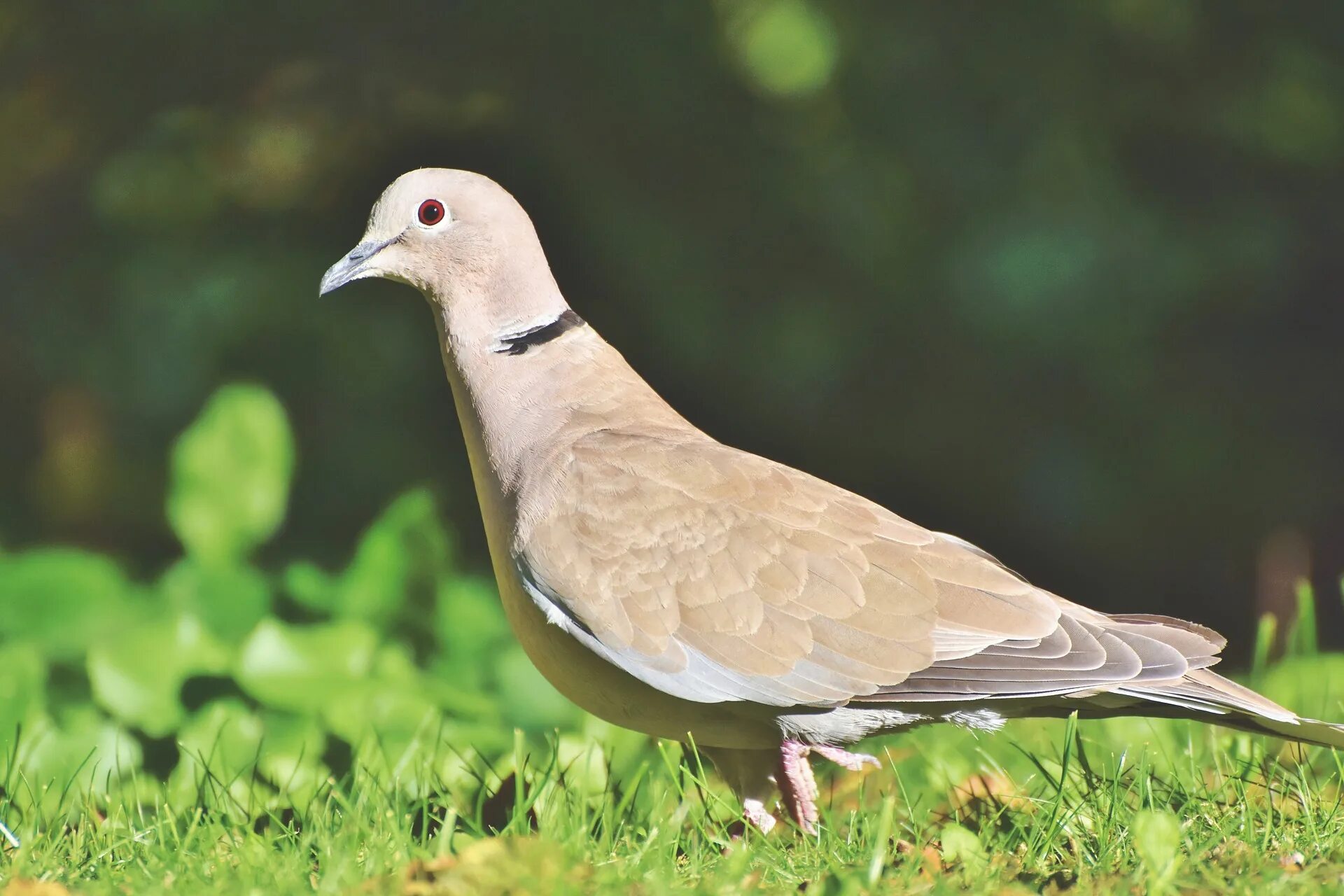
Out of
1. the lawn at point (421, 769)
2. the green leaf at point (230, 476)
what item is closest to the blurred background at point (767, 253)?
the lawn at point (421, 769)

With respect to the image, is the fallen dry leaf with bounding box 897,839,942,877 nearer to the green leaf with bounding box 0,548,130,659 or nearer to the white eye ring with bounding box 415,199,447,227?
the white eye ring with bounding box 415,199,447,227

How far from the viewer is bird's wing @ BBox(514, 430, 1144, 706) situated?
107 inches

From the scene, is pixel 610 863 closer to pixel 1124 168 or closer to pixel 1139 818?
pixel 1139 818

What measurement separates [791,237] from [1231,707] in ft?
8.60

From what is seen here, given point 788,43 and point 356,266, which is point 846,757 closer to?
point 356,266

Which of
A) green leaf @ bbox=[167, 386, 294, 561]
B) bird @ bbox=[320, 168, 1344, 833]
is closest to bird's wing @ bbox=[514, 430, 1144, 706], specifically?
bird @ bbox=[320, 168, 1344, 833]

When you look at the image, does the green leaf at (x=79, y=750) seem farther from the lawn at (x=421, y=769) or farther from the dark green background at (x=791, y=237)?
the dark green background at (x=791, y=237)

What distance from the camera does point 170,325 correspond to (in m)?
4.95

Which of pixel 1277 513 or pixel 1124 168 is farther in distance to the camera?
pixel 1277 513

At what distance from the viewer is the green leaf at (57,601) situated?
3.90 meters

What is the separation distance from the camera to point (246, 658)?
11.1 feet

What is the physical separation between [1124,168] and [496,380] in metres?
2.63

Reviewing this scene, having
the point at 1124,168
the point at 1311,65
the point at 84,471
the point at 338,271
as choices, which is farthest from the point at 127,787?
the point at 1311,65

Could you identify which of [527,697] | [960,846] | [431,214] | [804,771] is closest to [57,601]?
[527,697]
